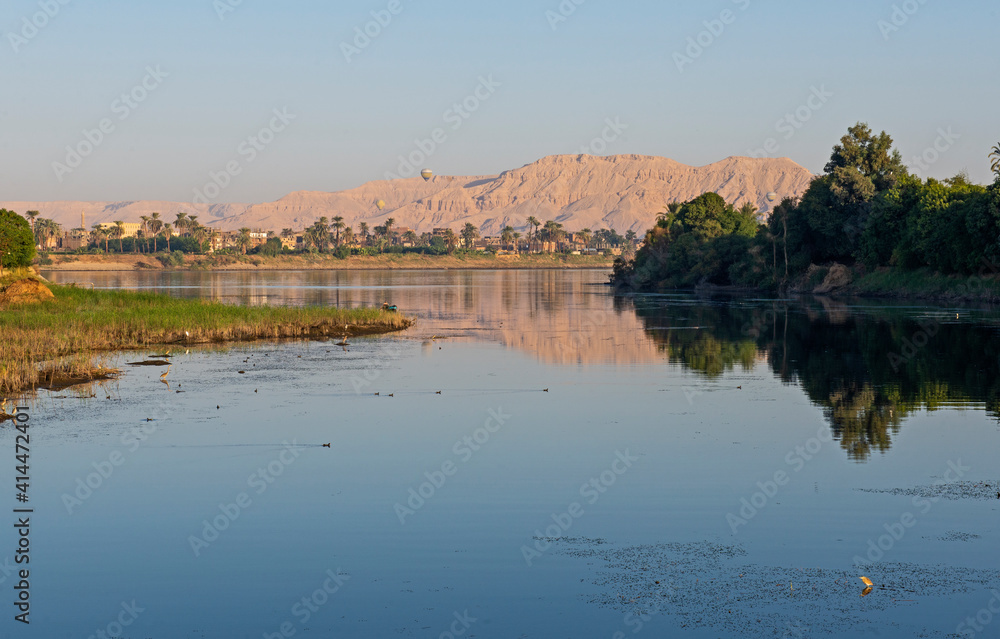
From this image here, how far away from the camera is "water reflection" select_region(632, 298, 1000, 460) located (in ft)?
87.1

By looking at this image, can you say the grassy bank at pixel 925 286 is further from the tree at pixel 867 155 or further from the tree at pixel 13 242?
the tree at pixel 13 242

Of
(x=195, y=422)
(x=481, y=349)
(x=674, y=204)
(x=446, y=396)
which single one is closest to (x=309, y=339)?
(x=481, y=349)

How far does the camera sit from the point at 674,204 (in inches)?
5768

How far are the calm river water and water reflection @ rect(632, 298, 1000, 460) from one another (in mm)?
261

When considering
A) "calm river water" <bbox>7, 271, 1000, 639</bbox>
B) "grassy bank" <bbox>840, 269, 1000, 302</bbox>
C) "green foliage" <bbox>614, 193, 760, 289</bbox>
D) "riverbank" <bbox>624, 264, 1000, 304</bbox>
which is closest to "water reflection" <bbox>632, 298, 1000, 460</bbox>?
"calm river water" <bbox>7, 271, 1000, 639</bbox>

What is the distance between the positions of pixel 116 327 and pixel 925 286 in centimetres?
7072

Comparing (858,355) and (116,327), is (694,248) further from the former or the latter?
(116,327)

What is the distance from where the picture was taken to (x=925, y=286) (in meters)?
87.8

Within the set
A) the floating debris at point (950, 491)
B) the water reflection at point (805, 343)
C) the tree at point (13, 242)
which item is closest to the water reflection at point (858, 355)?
the water reflection at point (805, 343)

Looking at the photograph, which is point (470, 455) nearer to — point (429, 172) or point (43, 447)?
point (43, 447)

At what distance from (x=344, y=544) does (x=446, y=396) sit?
1540 cm

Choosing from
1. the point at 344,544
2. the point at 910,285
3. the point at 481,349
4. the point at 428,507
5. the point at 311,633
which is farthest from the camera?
the point at 910,285

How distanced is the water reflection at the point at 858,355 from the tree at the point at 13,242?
51.2 m

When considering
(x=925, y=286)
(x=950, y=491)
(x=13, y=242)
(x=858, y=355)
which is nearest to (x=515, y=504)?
(x=950, y=491)
